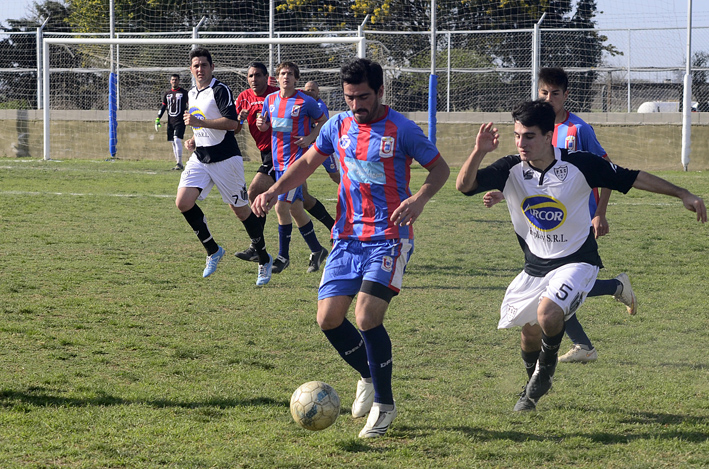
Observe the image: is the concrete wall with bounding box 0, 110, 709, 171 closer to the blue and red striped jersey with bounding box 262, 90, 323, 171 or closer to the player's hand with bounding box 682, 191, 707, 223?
the blue and red striped jersey with bounding box 262, 90, 323, 171

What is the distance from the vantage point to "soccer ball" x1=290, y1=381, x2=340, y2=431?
3781mm

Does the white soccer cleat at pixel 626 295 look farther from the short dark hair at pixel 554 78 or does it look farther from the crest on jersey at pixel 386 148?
the crest on jersey at pixel 386 148

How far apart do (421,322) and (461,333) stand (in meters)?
0.41

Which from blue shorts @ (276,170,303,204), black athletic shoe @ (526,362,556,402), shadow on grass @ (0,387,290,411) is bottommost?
shadow on grass @ (0,387,290,411)

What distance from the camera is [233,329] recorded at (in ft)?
19.1

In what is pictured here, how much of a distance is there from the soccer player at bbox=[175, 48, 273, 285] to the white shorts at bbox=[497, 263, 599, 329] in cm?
357

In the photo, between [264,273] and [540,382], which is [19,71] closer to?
[264,273]

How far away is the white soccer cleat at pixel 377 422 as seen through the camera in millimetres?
3795

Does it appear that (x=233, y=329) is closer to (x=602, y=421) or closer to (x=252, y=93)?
(x=602, y=421)

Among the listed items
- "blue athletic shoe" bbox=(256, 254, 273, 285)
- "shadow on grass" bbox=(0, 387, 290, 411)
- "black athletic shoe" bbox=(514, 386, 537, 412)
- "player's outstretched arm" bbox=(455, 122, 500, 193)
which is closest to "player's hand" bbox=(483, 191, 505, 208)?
"player's outstretched arm" bbox=(455, 122, 500, 193)

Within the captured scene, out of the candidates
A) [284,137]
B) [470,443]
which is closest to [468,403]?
[470,443]

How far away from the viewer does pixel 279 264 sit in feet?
26.7

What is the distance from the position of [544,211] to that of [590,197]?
125 centimetres

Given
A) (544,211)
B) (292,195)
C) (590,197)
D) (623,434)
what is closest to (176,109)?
(292,195)
